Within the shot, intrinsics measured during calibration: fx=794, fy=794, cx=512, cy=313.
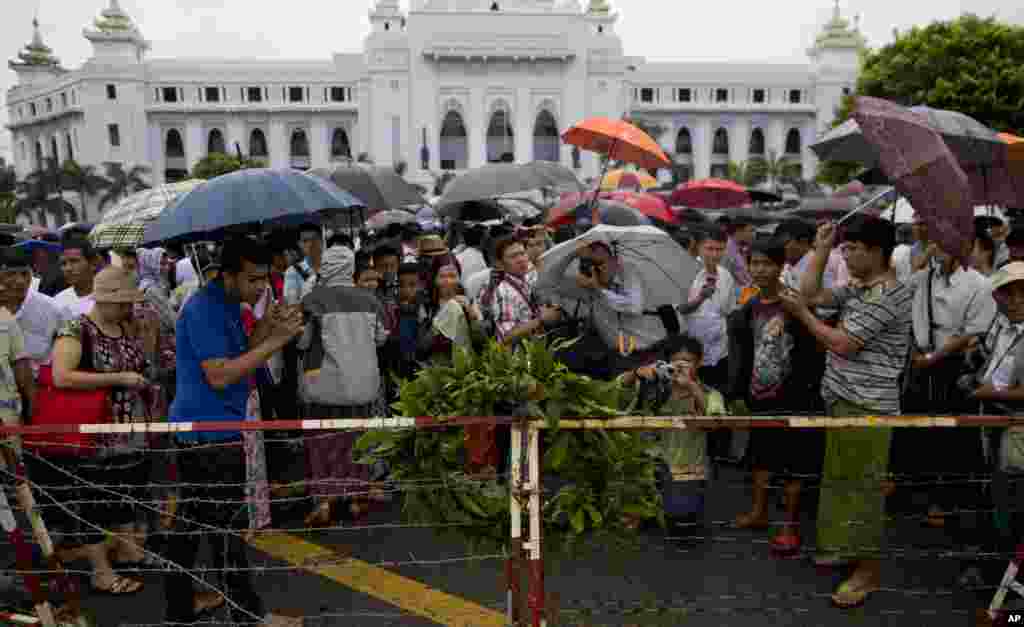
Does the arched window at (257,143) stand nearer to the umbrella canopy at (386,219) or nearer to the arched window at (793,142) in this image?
the arched window at (793,142)

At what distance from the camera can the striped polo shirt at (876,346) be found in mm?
3527

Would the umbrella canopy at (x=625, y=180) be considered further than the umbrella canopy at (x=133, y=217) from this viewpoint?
Yes

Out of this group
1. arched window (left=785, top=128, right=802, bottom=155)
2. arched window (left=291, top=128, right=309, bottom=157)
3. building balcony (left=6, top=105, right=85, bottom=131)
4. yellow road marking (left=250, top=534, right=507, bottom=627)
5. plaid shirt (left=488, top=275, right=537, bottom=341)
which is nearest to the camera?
yellow road marking (left=250, top=534, right=507, bottom=627)

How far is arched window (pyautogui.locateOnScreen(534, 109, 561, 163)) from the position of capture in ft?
194

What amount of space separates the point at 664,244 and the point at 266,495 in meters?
2.83

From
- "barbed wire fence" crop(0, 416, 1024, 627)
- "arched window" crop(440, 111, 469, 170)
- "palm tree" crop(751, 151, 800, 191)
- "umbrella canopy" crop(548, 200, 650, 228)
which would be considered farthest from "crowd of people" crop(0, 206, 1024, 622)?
"arched window" crop(440, 111, 469, 170)

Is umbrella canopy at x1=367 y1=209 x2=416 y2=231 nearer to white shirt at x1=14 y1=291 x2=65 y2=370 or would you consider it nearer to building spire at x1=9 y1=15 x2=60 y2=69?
white shirt at x1=14 y1=291 x2=65 y2=370

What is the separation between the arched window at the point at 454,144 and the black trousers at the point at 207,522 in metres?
56.4

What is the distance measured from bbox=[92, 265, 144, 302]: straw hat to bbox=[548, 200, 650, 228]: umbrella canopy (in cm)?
420

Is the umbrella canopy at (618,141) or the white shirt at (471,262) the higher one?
the umbrella canopy at (618,141)

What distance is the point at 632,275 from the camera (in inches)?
177

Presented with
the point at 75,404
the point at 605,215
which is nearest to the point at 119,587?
the point at 75,404

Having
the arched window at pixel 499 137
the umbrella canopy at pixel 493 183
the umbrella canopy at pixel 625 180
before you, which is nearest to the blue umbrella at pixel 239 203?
the umbrella canopy at pixel 493 183

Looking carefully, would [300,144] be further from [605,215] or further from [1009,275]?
[1009,275]
